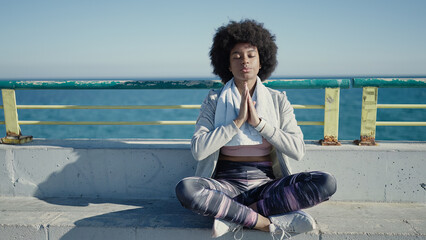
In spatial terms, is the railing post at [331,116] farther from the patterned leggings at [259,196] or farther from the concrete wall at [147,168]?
the patterned leggings at [259,196]

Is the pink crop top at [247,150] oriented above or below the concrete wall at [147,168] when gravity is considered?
above

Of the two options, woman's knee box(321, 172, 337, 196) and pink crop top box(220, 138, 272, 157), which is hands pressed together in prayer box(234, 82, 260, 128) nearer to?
pink crop top box(220, 138, 272, 157)

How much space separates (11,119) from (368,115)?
3.27m

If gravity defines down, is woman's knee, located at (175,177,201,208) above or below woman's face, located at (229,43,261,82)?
below

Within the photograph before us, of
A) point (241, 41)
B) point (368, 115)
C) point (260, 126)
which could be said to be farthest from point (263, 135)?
point (368, 115)

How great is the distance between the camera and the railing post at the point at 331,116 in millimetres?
2881

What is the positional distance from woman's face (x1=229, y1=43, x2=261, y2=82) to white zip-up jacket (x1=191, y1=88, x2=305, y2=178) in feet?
0.77

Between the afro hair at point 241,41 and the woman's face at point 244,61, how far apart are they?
0.05 m

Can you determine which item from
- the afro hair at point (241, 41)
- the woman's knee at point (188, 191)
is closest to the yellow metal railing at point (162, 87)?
the afro hair at point (241, 41)

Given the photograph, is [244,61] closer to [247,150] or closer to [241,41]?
[241,41]

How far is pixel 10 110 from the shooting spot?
3191 mm

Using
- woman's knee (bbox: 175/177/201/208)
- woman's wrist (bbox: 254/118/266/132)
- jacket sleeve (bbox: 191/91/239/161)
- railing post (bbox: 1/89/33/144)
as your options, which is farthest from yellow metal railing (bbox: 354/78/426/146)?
railing post (bbox: 1/89/33/144)

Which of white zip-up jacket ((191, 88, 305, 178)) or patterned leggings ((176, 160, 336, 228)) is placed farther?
white zip-up jacket ((191, 88, 305, 178))

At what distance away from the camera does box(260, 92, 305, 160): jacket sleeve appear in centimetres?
233
